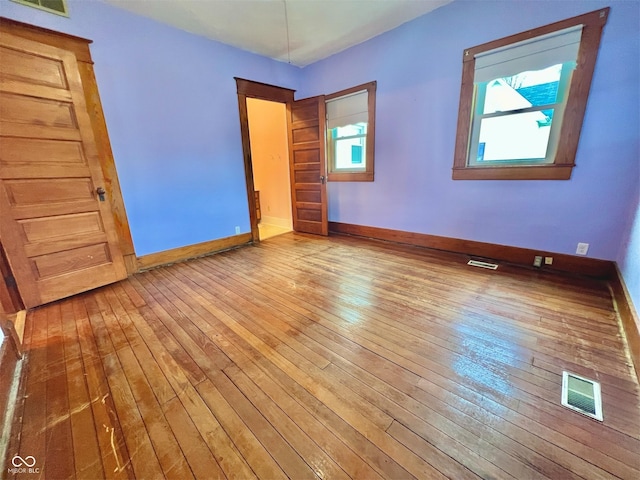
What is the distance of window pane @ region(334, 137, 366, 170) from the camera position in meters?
4.16

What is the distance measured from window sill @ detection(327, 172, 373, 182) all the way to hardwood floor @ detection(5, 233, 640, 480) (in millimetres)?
2025

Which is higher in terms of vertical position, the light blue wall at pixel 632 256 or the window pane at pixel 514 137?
the window pane at pixel 514 137

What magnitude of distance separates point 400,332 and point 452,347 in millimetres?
344

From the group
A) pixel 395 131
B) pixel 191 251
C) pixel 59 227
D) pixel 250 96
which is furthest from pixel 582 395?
pixel 250 96

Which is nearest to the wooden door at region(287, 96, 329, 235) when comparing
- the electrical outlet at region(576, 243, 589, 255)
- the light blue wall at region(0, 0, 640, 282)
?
the light blue wall at region(0, 0, 640, 282)

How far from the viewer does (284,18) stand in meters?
3.04

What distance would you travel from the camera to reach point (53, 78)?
227cm

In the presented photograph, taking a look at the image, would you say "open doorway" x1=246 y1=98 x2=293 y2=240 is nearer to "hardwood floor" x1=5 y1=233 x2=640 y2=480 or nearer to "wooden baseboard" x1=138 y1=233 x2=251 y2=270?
"wooden baseboard" x1=138 y1=233 x2=251 y2=270

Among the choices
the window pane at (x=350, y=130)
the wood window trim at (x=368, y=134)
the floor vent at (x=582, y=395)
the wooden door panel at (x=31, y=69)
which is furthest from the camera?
the window pane at (x=350, y=130)

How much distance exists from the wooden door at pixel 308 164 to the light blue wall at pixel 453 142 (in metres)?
0.35

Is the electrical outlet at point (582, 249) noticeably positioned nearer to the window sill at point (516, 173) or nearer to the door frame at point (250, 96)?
the window sill at point (516, 173)

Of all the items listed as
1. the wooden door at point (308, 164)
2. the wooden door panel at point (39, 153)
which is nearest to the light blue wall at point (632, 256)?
the wooden door at point (308, 164)

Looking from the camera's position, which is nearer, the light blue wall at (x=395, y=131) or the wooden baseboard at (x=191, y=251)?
the light blue wall at (x=395, y=131)

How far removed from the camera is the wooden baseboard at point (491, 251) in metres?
2.53
